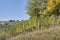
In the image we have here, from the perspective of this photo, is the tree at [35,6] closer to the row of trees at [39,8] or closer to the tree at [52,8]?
the row of trees at [39,8]

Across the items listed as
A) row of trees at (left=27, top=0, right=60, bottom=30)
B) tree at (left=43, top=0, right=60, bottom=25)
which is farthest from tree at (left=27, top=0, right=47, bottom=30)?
tree at (left=43, top=0, right=60, bottom=25)

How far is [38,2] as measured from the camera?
35.4 meters

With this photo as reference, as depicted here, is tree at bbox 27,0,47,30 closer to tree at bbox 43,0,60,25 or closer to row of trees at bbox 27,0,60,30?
row of trees at bbox 27,0,60,30

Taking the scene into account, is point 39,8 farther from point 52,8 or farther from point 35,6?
point 52,8

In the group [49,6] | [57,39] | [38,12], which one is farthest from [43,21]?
[57,39]

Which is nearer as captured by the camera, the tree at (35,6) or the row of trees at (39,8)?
the row of trees at (39,8)

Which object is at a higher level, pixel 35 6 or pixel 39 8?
pixel 35 6

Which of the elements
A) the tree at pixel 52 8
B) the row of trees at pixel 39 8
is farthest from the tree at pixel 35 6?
the tree at pixel 52 8

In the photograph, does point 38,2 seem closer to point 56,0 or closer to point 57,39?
point 56,0

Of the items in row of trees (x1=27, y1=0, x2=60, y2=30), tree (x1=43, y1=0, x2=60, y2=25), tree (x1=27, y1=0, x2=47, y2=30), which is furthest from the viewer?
tree (x1=27, y1=0, x2=47, y2=30)

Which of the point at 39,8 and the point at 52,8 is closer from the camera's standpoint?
the point at 52,8

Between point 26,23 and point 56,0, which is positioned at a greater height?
point 56,0

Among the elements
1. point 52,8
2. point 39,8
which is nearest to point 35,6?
point 39,8

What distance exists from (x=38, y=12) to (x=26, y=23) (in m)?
14.2
